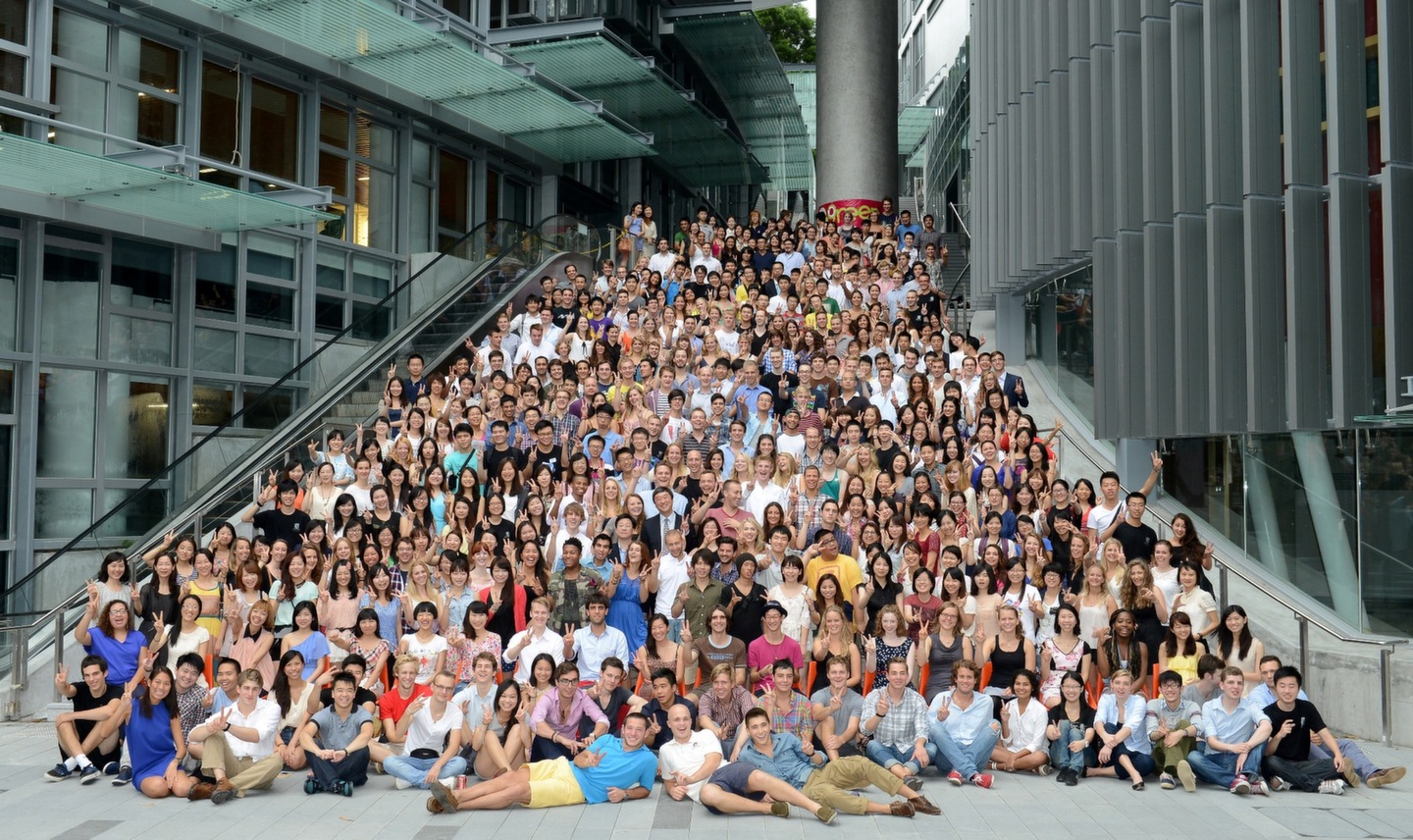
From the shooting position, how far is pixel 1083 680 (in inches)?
424

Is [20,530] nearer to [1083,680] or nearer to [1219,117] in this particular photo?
[1083,680]

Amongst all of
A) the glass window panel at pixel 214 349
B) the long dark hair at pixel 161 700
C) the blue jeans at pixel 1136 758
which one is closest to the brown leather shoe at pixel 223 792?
the long dark hair at pixel 161 700

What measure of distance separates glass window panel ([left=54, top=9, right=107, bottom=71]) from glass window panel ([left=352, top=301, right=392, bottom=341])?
15.6ft

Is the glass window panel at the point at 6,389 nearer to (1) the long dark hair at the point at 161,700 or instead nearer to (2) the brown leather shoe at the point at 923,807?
(1) the long dark hair at the point at 161,700

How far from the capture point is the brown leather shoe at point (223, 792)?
9695mm

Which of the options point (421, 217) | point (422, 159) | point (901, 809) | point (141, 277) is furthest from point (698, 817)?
point (422, 159)

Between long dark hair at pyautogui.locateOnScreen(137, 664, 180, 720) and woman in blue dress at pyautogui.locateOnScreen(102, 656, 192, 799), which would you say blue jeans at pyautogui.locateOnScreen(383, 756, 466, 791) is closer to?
woman in blue dress at pyautogui.locateOnScreen(102, 656, 192, 799)

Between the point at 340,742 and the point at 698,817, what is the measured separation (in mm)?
3045

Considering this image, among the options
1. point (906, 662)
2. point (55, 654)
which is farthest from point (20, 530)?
point (906, 662)

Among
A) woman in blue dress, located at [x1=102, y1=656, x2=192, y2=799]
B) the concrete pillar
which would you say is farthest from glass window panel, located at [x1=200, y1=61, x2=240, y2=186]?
the concrete pillar

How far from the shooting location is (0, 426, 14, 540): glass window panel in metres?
15.9

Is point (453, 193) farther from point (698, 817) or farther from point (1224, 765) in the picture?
point (1224, 765)

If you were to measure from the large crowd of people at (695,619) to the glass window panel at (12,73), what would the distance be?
563cm

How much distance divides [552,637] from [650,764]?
1766 millimetres
